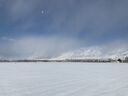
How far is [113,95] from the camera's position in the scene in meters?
8.02

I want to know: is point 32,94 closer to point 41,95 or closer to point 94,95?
point 41,95

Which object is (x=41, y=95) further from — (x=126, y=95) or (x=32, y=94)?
(x=126, y=95)

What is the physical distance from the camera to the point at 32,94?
807cm

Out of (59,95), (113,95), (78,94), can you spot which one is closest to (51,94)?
(59,95)

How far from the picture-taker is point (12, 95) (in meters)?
7.84

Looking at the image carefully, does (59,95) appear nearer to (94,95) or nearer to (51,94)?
(51,94)

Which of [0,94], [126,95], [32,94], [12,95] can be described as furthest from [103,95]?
[0,94]

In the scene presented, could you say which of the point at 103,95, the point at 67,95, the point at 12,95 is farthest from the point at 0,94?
the point at 103,95

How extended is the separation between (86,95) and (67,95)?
719 mm

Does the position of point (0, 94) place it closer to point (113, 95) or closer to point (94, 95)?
point (94, 95)

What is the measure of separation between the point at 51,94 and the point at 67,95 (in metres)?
0.65

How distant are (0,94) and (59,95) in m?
2.22

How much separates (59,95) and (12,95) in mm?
1724

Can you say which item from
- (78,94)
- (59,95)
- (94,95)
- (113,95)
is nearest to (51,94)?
(59,95)
